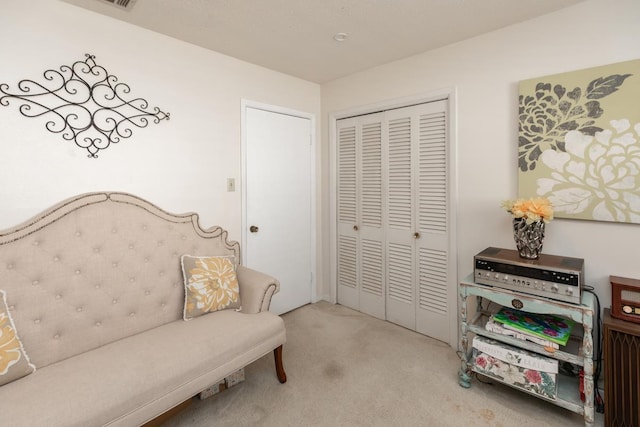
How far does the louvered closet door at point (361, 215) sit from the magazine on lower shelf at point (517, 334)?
1.21 m

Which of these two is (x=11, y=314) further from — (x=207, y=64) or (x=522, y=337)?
(x=522, y=337)

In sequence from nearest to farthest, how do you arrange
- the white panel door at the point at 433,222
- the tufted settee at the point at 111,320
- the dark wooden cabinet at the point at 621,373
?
the tufted settee at the point at 111,320, the dark wooden cabinet at the point at 621,373, the white panel door at the point at 433,222

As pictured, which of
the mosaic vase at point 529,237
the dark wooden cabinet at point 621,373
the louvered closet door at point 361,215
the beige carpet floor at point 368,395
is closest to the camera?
the dark wooden cabinet at point 621,373

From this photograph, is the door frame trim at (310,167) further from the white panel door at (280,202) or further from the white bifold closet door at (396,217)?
the white bifold closet door at (396,217)

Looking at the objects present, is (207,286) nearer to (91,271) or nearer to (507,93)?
(91,271)

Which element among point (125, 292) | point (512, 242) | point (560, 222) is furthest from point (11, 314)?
point (560, 222)

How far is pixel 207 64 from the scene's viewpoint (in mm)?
2582

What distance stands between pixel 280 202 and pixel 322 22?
1.62 m

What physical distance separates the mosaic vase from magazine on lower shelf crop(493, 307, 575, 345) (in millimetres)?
388

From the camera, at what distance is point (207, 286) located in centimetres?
212

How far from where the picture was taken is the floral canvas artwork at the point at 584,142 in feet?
5.84

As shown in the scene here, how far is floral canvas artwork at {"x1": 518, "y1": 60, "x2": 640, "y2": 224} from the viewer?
178cm

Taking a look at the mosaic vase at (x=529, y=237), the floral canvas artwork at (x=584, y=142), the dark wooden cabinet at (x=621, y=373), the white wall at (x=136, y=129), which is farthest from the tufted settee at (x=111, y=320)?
the floral canvas artwork at (x=584, y=142)

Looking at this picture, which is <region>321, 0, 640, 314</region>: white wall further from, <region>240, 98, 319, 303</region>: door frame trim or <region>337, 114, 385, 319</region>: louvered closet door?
<region>240, 98, 319, 303</region>: door frame trim
